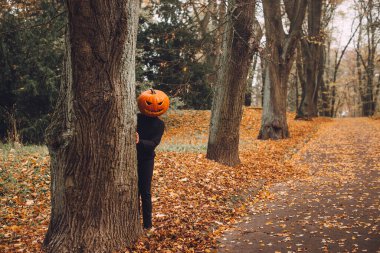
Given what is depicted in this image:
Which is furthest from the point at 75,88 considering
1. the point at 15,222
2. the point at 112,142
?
the point at 15,222

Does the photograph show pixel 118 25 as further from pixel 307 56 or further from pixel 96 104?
pixel 307 56

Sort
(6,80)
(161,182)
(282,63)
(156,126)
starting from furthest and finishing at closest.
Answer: (282,63), (6,80), (161,182), (156,126)

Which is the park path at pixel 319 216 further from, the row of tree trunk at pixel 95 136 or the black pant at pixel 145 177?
the row of tree trunk at pixel 95 136

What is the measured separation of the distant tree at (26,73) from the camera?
1256 cm

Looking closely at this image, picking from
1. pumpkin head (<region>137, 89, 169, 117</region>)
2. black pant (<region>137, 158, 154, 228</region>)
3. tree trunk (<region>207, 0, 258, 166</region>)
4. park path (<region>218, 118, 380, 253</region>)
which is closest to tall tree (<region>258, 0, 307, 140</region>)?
park path (<region>218, 118, 380, 253</region>)

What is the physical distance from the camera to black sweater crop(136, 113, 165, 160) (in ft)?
15.3

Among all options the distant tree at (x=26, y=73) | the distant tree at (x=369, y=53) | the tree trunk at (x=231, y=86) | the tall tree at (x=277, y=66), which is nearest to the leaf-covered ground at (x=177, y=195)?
the tree trunk at (x=231, y=86)

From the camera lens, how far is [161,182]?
723cm

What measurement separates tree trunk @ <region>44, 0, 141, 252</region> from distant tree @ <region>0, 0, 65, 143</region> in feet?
30.0

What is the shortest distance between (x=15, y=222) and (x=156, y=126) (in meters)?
2.60

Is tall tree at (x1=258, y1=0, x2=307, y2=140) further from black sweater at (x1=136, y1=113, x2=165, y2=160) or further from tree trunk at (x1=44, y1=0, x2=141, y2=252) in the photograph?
tree trunk at (x1=44, y1=0, x2=141, y2=252)

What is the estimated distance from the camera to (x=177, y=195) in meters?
6.63

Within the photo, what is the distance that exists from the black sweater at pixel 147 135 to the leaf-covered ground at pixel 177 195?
3.42 feet

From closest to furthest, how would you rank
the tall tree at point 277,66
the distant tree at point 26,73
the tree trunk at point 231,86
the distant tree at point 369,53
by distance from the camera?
the tree trunk at point 231,86 → the distant tree at point 26,73 → the tall tree at point 277,66 → the distant tree at point 369,53
